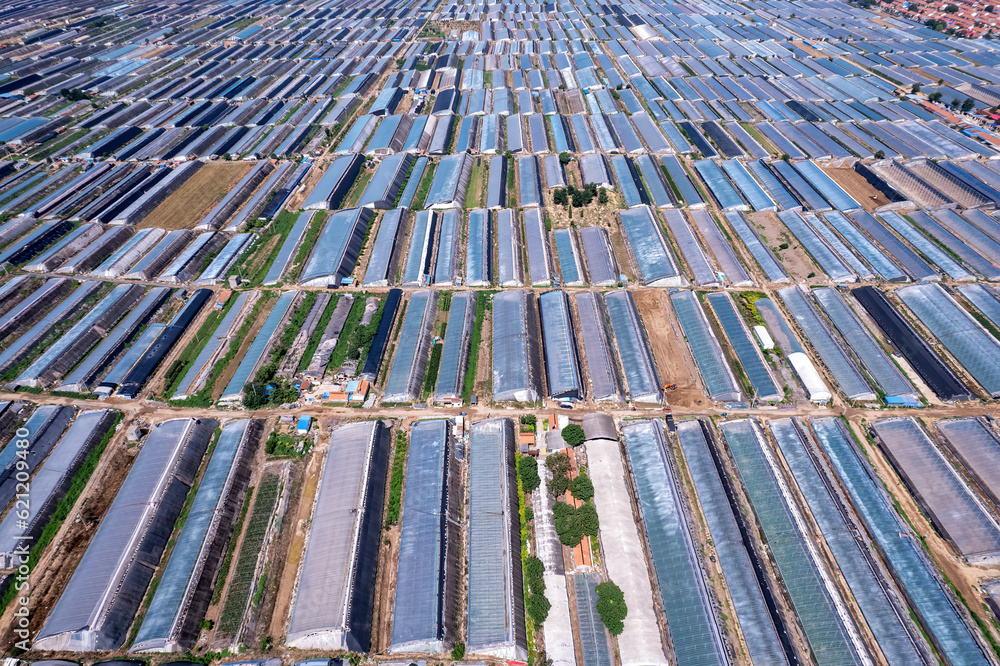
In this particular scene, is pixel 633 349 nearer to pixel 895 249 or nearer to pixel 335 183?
pixel 895 249

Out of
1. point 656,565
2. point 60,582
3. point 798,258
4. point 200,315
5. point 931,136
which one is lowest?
point 60,582

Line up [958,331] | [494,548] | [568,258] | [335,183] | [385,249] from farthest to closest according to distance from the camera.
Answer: [335,183], [385,249], [568,258], [958,331], [494,548]

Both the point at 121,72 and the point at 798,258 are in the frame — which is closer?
the point at 798,258

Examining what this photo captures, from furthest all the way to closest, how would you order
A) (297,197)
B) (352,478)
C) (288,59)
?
(288,59), (297,197), (352,478)

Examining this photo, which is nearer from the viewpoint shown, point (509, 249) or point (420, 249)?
point (509, 249)

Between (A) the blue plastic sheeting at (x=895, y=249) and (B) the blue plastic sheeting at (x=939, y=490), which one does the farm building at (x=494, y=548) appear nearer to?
(B) the blue plastic sheeting at (x=939, y=490)

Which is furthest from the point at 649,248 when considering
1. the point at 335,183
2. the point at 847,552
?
the point at 335,183

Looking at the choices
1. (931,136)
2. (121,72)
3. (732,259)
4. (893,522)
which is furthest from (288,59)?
(893,522)

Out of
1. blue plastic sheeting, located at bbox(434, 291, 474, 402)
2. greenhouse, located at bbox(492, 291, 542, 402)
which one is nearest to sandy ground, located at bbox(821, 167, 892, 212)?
greenhouse, located at bbox(492, 291, 542, 402)

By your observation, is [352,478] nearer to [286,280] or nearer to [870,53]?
[286,280]
